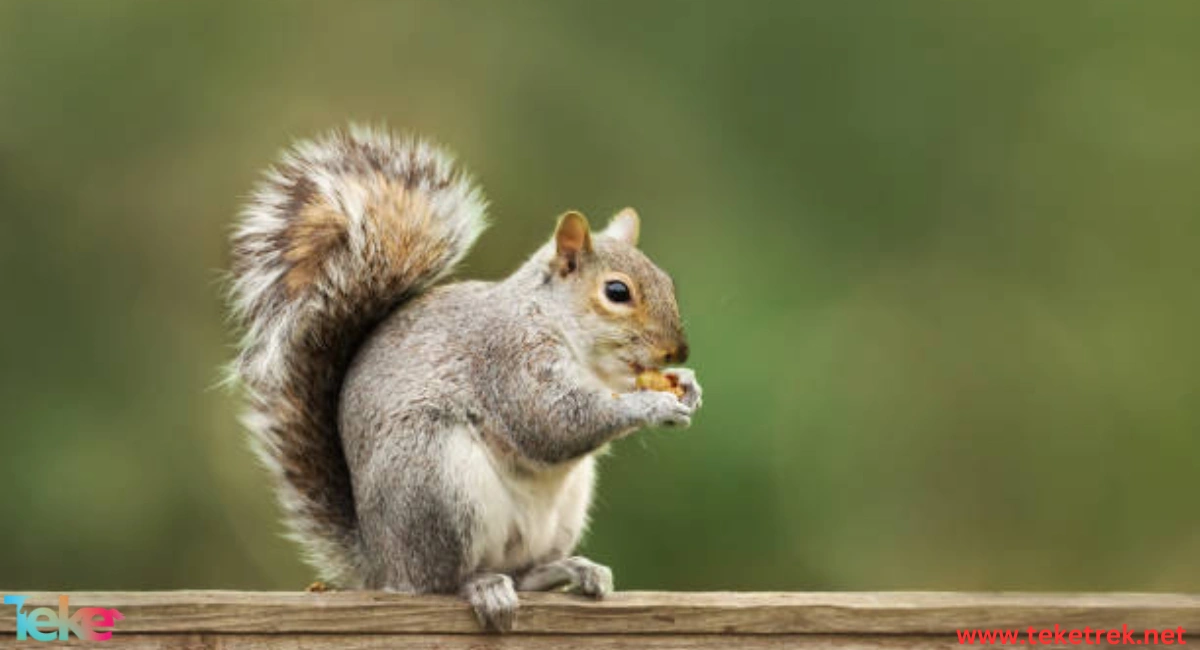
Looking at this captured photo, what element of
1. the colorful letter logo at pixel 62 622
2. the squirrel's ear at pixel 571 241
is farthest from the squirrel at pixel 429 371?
the colorful letter logo at pixel 62 622

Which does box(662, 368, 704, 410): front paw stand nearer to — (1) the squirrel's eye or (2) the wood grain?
(1) the squirrel's eye

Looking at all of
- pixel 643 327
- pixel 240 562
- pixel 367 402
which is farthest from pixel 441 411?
pixel 240 562

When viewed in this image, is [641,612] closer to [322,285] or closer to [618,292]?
[618,292]

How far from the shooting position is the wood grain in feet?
5.12

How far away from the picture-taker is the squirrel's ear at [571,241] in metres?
1.79

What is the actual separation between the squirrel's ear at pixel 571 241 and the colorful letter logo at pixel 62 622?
Result: 1.90ft

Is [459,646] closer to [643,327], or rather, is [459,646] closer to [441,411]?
[441,411]

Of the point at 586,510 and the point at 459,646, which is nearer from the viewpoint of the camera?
the point at 459,646

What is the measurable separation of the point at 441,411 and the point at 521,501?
13 centimetres

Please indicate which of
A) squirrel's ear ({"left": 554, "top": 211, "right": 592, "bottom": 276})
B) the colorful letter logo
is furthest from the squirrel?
the colorful letter logo

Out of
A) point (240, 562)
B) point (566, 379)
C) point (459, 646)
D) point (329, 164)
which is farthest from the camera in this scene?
point (240, 562)

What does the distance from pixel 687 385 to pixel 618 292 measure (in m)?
0.12

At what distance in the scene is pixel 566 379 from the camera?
175 centimetres

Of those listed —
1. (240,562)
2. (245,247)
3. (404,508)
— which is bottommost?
(240,562)
